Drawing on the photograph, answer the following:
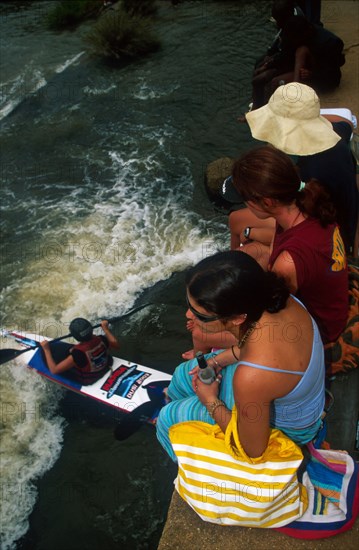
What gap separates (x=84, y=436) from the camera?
4.18 meters

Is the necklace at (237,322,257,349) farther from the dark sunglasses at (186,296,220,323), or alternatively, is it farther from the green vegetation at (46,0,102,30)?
the green vegetation at (46,0,102,30)

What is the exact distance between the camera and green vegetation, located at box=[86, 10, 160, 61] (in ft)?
29.9

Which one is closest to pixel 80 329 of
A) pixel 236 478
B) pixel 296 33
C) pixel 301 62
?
pixel 236 478

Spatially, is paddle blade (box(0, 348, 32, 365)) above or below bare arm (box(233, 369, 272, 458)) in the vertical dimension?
below

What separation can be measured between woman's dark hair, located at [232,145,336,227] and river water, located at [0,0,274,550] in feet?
8.50

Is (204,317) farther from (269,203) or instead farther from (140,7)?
(140,7)

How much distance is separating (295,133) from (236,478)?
186 cm

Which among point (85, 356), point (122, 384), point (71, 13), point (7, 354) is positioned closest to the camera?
point (85, 356)

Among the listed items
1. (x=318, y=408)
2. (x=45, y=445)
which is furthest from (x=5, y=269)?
(x=318, y=408)

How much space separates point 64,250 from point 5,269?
72 centimetres

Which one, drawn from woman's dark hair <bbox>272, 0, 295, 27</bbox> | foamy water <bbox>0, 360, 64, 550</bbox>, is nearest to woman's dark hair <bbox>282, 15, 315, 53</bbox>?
woman's dark hair <bbox>272, 0, 295, 27</bbox>

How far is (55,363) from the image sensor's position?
421 centimetres

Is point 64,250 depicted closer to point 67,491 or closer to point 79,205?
point 79,205

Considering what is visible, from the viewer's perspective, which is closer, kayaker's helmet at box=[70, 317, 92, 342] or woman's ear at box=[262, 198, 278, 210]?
woman's ear at box=[262, 198, 278, 210]
